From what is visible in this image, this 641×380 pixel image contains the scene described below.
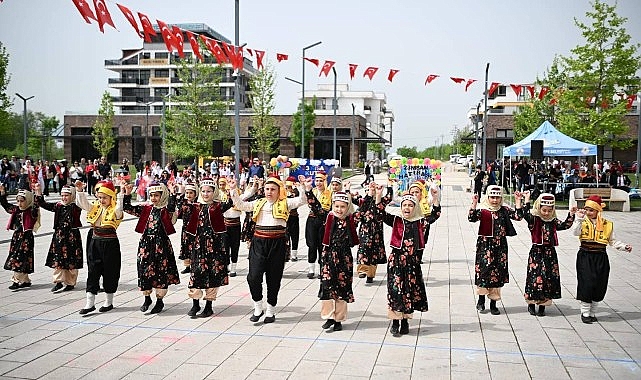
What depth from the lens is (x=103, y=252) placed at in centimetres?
754

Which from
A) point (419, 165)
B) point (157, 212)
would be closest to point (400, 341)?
point (157, 212)

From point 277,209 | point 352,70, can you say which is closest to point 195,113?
point 352,70

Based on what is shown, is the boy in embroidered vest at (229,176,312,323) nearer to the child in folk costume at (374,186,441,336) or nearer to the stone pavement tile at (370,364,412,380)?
the child in folk costume at (374,186,441,336)

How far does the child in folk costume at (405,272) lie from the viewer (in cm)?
669

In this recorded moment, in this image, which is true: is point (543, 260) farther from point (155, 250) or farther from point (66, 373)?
point (66, 373)

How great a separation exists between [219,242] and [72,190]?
9.51 ft

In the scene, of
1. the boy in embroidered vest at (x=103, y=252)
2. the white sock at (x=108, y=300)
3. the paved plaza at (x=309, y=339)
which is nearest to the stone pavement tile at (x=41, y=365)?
the paved plaza at (x=309, y=339)

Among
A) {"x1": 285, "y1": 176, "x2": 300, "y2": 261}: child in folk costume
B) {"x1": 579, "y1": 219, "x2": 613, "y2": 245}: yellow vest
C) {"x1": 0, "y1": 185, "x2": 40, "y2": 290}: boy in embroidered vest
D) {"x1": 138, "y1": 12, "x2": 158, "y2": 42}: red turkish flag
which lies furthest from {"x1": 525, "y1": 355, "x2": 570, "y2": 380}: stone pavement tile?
{"x1": 138, "y1": 12, "x2": 158, "y2": 42}: red turkish flag

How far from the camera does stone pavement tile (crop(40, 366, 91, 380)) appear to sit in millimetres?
5328

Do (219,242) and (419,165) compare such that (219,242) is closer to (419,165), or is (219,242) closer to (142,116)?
(419,165)

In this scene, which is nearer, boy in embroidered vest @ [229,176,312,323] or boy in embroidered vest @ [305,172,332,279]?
boy in embroidered vest @ [229,176,312,323]

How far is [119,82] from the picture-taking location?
70.6 m

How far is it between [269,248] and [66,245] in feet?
11.6

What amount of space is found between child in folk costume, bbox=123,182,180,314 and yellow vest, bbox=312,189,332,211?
2.95 m
